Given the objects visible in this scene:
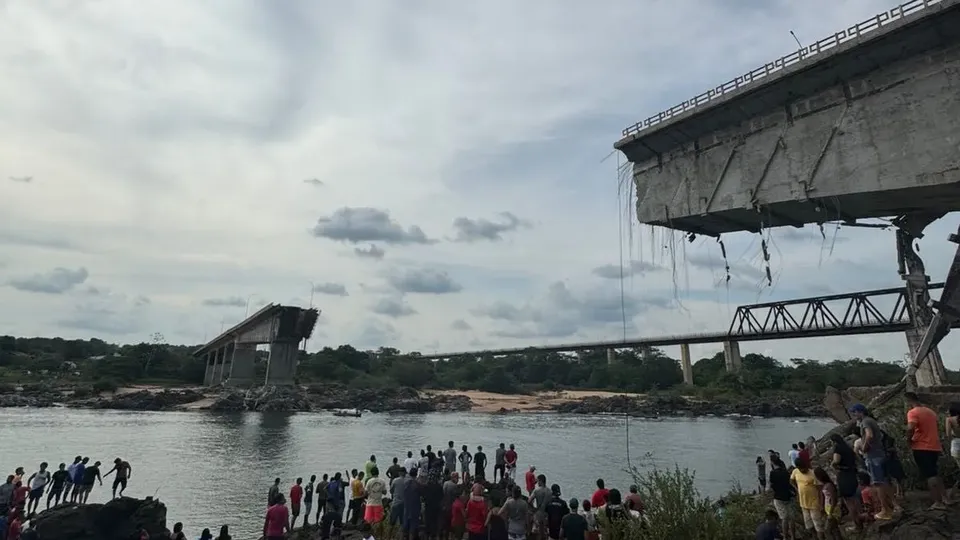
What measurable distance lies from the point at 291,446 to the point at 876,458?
128ft

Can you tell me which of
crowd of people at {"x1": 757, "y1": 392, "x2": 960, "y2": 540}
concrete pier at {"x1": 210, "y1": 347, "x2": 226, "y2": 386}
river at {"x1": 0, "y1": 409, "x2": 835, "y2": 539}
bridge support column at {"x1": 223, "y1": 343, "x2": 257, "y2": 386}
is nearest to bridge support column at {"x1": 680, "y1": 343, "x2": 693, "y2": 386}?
river at {"x1": 0, "y1": 409, "x2": 835, "y2": 539}

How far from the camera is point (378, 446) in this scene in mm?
42500

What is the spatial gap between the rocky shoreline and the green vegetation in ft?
21.8

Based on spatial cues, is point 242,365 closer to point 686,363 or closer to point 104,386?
point 104,386

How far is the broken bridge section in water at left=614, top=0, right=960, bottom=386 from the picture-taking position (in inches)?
623

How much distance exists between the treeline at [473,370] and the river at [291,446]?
3375 cm

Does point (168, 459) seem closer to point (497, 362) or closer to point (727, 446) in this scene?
point (727, 446)

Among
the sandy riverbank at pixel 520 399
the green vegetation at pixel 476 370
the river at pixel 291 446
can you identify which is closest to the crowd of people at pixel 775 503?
the river at pixel 291 446

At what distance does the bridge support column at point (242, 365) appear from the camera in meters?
91.1

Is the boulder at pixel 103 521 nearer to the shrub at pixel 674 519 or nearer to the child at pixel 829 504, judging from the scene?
the shrub at pixel 674 519

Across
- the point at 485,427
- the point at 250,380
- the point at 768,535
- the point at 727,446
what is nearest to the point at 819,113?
the point at 768,535

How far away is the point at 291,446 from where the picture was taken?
135 feet

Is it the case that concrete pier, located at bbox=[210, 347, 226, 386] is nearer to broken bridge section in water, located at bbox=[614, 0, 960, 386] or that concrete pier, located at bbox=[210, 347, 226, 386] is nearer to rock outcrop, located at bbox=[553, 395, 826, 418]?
rock outcrop, located at bbox=[553, 395, 826, 418]

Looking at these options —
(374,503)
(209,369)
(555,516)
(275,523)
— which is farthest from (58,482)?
(209,369)
